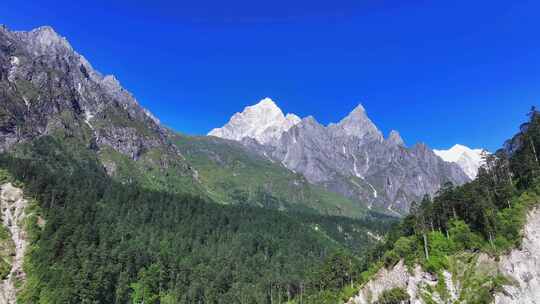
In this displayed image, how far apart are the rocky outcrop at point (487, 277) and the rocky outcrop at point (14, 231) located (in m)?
128

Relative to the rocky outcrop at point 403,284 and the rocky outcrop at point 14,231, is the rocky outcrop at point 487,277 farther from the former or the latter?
the rocky outcrop at point 14,231

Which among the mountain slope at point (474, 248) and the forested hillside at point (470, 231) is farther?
the forested hillside at point (470, 231)

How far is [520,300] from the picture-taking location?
90688 mm

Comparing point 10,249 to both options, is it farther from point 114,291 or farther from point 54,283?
point 114,291

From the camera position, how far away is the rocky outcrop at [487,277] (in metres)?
91.9

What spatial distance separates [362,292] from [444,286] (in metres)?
26.2

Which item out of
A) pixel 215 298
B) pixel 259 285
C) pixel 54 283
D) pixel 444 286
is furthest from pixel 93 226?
pixel 444 286

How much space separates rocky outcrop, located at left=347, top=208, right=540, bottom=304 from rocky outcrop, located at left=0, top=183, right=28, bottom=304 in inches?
5037

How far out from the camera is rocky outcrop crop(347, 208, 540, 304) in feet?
301

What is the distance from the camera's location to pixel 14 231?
566 feet

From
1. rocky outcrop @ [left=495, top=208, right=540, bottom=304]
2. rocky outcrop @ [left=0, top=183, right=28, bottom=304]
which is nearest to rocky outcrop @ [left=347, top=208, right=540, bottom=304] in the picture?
rocky outcrop @ [left=495, top=208, right=540, bottom=304]

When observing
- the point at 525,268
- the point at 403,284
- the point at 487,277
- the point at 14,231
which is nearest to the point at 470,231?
the point at 525,268

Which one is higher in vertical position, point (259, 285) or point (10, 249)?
point (10, 249)

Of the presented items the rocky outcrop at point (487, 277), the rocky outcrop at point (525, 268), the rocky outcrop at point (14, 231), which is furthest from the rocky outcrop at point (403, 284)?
the rocky outcrop at point (14, 231)
